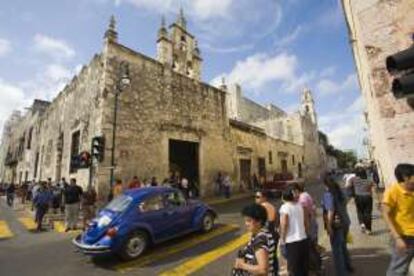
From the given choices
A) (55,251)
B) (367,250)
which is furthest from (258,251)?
(55,251)

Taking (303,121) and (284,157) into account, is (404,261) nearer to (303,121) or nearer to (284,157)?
(284,157)

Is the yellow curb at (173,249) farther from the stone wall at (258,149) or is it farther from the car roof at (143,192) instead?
the stone wall at (258,149)

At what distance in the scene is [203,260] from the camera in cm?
589

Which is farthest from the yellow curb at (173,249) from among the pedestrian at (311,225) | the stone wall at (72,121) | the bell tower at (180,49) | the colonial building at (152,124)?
the bell tower at (180,49)

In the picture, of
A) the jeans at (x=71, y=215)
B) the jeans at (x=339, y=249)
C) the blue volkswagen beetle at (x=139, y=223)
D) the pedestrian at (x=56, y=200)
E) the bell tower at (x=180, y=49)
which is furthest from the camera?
the bell tower at (x=180, y=49)

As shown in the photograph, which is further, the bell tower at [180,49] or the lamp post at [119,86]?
the bell tower at [180,49]

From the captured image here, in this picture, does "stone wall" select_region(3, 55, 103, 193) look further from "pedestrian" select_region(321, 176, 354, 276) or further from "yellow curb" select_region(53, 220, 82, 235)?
"pedestrian" select_region(321, 176, 354, 276)

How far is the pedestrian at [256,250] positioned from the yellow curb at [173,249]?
3817 mm

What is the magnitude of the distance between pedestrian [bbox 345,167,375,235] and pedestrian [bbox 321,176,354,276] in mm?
2849

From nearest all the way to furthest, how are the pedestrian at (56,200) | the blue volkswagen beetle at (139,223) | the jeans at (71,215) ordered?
1. the blue volkswagen beetle at (139,223)
2. the jeans at (71,215)
3. the pedestrian at (56,200)

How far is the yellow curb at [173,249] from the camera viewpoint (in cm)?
582

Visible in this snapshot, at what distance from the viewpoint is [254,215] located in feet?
8.53

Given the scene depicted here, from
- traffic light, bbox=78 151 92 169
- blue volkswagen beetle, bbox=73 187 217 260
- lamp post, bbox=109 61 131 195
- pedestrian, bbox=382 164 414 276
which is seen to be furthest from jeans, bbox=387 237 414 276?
traffic light, bbox=78 151 92 169

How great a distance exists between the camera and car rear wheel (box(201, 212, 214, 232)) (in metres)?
8.12
